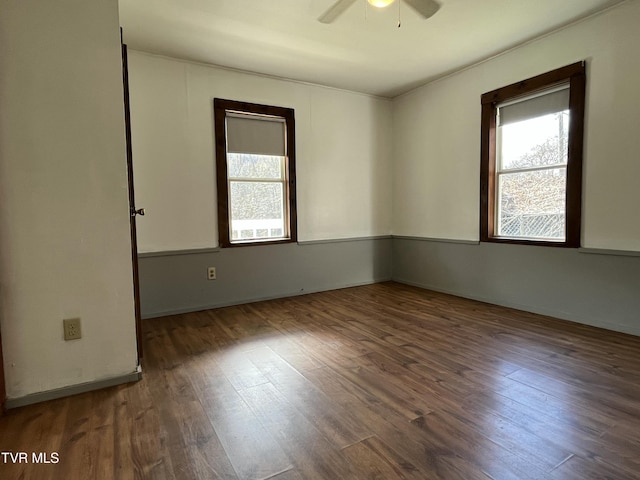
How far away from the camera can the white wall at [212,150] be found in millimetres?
3475

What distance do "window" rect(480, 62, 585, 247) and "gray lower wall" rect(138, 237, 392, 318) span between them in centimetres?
168

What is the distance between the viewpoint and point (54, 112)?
6.31 feet

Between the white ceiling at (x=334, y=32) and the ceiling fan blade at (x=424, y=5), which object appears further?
the white ceiling at (x=334, y=32)

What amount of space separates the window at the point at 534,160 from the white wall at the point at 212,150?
1574 mm

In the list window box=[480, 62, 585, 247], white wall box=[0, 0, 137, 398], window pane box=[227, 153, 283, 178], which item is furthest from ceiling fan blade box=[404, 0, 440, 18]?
window pane box=[227, 153, 283, 178]

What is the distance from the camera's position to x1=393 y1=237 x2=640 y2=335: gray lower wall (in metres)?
2.89

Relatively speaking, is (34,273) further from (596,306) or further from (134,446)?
(596,306)

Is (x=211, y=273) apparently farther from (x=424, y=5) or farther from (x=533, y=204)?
(x=533, y=204)

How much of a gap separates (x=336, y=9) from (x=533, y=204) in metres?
2.63

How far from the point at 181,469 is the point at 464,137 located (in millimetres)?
4100

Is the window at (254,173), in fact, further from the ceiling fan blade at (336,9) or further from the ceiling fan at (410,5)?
the ceiling fan at (410,5)

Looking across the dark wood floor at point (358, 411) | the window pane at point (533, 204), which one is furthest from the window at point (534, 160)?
the dark wood floor at point (358, 411)

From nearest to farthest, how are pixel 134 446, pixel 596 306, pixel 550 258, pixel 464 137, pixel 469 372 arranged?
1. pixel 134 446
2. pixel 469 372
3. pixel 596 306
4. pixel 550 258
5. pixel 464 137

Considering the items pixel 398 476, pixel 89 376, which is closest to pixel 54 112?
pixel 89 376
